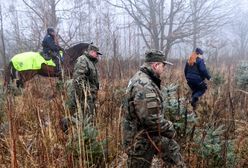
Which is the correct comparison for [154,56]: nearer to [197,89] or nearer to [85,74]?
[85,74]

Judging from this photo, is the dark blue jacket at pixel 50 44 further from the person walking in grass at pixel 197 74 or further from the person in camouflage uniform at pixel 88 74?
the person walking in grass at pixel 197 74

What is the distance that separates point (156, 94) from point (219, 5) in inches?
644

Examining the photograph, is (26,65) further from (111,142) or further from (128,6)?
(128,6)

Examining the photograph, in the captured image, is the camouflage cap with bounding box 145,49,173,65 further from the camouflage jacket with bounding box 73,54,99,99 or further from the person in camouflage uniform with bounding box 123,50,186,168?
the camouflage jacket with bounding box 73,54,99,99

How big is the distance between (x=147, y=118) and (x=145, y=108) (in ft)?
0.31

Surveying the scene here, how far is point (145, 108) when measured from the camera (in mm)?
2918

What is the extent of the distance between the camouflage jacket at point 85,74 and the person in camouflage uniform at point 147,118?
1.88m

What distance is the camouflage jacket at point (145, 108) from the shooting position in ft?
9.57

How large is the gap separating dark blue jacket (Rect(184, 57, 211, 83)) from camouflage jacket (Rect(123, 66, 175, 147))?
182 inches

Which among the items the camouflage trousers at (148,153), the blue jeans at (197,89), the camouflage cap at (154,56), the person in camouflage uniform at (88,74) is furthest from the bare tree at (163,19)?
the camouflage trousers at (148,153)

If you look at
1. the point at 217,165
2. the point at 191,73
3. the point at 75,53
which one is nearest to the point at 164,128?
the point at 217,165

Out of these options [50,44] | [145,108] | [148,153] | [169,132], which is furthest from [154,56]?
[50,44]

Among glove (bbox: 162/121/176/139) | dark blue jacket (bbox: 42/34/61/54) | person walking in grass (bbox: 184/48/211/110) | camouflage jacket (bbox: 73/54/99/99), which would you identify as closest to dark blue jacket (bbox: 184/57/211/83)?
person walking in grass (bbox: 184/48/211/110)

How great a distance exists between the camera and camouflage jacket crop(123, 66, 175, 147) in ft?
9.57
